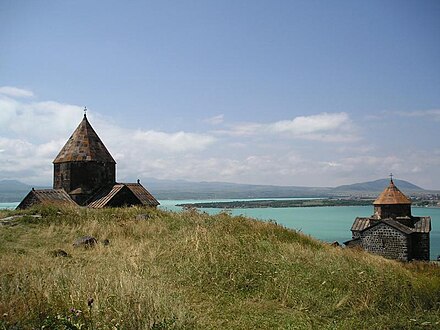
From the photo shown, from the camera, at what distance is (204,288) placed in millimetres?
6645

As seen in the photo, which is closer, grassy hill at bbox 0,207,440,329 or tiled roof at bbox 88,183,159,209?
grassy hill at bbox 0,207,440,329

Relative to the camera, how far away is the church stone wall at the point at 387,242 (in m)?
35.1

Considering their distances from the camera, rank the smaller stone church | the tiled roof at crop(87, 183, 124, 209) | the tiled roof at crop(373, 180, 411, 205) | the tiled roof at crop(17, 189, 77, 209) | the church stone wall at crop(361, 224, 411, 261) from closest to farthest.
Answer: the tiled roof at crop(17, 189, 77, 209) → the tiled roof at crop(87, 183, 124, 209) → the church stone wall at crop(361, 224, 411, 261) → the smaller stone church → the tiled roof at crop(373, 180, 411, 205)

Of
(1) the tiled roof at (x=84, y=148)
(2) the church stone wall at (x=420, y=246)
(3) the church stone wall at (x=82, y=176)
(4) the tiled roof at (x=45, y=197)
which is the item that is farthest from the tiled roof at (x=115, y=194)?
(2) the church stone wall at (x=420, y=246)

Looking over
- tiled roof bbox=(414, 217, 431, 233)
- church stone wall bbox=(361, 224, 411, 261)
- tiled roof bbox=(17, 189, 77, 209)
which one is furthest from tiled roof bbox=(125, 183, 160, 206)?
tiled roof bbox=(414, 217, 431, 233)

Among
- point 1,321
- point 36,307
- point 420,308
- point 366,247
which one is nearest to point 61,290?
point 36,307

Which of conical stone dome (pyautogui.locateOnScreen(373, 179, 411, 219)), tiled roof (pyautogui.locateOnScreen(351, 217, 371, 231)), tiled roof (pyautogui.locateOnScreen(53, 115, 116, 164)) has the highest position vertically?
tiled roof (pyautogui.locateOnScreen(53, 115, 116, 164))

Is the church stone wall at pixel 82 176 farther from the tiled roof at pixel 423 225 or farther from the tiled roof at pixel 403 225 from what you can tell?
the tiled roof at pixel 423 225

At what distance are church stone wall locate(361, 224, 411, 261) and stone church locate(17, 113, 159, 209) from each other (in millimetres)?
23116

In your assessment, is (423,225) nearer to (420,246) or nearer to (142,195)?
(420,246)

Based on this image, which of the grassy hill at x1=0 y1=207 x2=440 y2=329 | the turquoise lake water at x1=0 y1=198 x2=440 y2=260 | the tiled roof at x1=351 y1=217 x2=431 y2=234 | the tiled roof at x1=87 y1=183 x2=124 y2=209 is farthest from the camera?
the tiled roof at x1=351 y1=217 x2=431 y2=234

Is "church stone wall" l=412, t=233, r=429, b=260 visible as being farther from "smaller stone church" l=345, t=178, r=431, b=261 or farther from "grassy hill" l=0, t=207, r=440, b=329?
"grassy hill" l=0, t=207, r=440, b=329

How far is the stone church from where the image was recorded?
22250 mm

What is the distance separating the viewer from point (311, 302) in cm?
627
